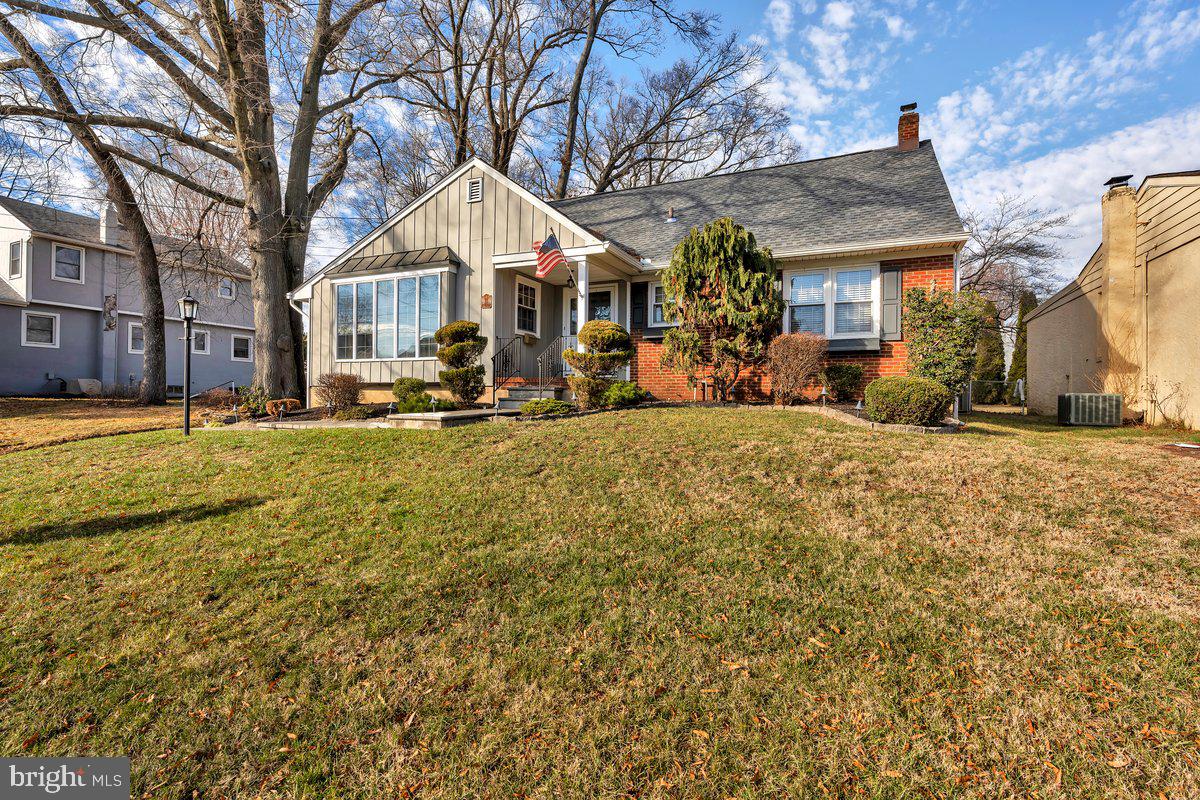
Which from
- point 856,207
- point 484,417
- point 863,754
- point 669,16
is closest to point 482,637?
point 863,754

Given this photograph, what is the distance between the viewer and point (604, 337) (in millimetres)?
8438

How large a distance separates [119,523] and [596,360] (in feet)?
19.5

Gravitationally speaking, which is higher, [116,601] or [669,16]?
[669,16]

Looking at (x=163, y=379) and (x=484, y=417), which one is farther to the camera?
(x=163, y=379)

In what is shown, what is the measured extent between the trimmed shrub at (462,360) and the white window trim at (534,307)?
6.79 ft

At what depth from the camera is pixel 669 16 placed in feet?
64.1

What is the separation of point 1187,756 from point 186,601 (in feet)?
16.8

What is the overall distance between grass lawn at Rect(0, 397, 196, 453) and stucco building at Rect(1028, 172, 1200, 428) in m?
17.2

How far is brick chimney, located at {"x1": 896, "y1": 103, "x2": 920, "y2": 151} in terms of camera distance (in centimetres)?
1241

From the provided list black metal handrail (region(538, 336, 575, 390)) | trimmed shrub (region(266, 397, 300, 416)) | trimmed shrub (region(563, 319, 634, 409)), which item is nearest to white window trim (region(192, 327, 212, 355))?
trimmed shrub (region(266, 397, 300, 416))

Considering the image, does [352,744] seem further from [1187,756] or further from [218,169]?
[218,169]

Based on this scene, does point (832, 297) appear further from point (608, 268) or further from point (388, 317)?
point (388, 317)

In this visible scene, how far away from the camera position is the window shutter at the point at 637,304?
1135 cm
